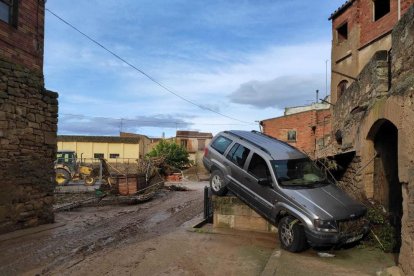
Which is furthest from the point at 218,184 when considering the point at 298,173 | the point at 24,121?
the point at 24,121

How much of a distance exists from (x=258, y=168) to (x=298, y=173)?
0.91m

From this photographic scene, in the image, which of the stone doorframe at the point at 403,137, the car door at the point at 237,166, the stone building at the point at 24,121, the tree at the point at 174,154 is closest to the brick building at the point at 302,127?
the tree at the point at 174,154

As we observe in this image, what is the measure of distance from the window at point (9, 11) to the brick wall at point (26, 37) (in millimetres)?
135

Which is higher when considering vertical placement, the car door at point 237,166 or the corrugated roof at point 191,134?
the corrugated roof at point 191,134

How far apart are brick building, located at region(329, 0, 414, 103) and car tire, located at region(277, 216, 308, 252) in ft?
41.3

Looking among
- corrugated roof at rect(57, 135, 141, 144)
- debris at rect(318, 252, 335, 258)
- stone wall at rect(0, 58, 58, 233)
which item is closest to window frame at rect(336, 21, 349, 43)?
stone wall at rect(0, 58, 58, 233)

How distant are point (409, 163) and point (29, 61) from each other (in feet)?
33.3

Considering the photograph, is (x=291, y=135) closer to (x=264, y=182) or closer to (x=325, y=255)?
(x=264, y=182)

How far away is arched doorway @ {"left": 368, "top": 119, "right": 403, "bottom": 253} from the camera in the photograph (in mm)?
8961

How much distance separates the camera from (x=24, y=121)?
37.7 feet

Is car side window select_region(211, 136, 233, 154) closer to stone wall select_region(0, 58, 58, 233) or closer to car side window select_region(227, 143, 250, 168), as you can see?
car side window select_region(227, 143, 250, 168)

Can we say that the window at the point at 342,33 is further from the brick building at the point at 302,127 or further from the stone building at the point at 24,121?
the stone building at the point at 24,121

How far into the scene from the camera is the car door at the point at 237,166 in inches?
398

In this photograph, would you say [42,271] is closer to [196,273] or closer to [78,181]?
[196,273]
